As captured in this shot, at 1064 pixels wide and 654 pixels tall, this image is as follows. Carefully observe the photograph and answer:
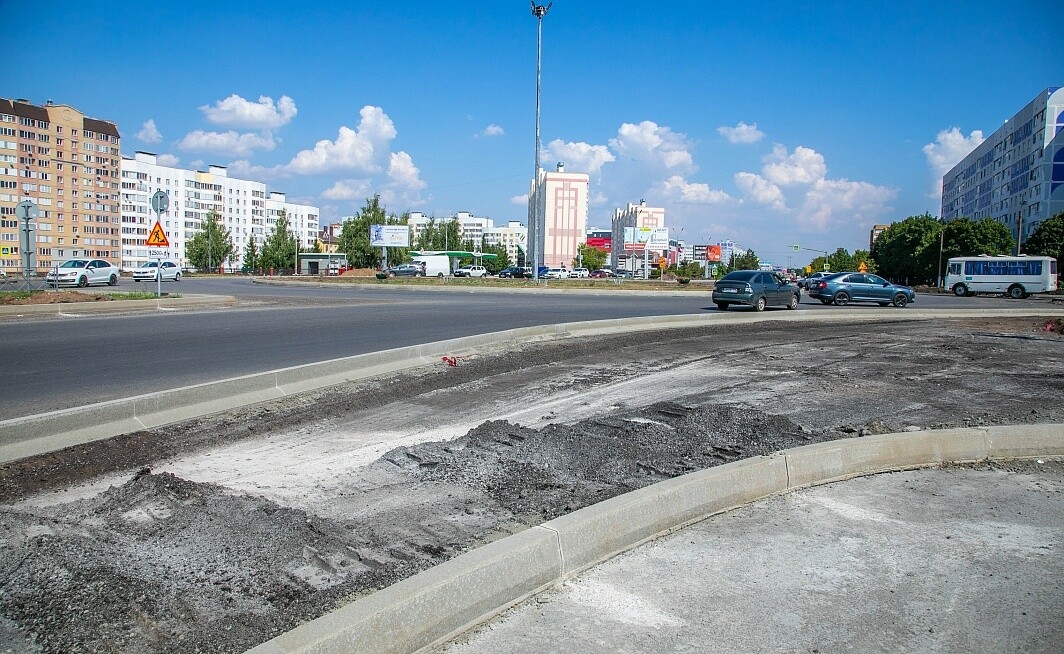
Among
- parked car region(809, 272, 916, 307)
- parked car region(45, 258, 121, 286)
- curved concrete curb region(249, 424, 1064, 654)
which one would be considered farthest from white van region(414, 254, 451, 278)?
curved concrete curb region(249, 424, 1064, 654)

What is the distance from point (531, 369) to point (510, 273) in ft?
253

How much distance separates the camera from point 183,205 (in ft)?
500

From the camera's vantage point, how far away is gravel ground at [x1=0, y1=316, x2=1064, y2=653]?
3.56m

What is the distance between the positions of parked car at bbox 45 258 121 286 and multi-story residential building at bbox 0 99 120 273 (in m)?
73.4

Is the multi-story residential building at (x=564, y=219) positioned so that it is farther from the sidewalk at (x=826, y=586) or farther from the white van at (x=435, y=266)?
the sidewalk at (x=826, y=586)

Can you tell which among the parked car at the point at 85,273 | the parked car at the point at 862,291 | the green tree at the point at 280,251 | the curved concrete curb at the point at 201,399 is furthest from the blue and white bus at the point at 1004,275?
the green tree at the point at 280,251

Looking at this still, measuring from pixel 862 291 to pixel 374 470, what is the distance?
32691mm

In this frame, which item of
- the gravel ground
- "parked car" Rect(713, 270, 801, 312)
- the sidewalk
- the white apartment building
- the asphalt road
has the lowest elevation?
the sidewalk

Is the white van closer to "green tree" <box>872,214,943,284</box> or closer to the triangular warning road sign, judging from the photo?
"green tree" <box>872,214,943,284</box>

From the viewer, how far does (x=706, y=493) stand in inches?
198

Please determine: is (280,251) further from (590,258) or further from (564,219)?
(564,219)

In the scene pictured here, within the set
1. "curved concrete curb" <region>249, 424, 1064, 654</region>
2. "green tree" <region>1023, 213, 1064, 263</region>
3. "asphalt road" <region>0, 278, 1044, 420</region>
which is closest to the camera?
"curved concrete curb" <region>249, 424, 1064, 654</region>

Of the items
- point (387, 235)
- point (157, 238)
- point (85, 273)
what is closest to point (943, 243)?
point (387, 235)

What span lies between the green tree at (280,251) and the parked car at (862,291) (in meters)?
95.5
